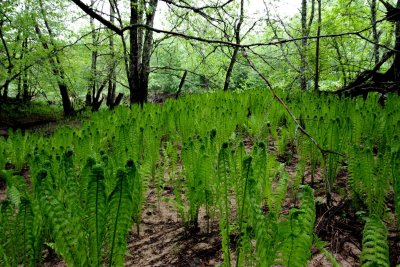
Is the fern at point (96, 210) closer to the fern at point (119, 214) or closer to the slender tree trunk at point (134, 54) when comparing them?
the fern at point (119, 214)

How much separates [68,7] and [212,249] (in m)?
11.8

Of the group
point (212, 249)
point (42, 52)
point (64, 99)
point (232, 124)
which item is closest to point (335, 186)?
point (212, 249)

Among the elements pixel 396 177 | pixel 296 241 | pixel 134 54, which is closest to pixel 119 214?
pixel 296 241

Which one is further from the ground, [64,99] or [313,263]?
[64,99]

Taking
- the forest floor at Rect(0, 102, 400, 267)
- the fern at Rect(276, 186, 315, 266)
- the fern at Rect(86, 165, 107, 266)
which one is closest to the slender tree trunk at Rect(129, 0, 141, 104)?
the forest floor at Rect(0, 102, 400, 267)

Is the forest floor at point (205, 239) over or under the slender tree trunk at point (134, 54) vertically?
under

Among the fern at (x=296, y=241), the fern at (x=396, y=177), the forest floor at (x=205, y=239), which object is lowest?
the forest floor at (x=205, y=239)

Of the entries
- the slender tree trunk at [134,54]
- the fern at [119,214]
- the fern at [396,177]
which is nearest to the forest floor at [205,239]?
the fern at [396,177]

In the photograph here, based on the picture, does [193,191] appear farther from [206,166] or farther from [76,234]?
[76,234]

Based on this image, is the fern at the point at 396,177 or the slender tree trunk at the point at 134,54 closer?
the fern at the point at 396,177

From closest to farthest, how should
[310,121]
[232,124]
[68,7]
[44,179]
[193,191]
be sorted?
1. [44,179]
2. [193,191]
3. [310,121]
4. [232,124]
5. [68,7]

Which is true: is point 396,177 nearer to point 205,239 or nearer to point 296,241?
point 296,241

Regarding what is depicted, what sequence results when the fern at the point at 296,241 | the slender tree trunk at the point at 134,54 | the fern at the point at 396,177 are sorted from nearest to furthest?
the fern at the point at 296,241 < the fern at the point at 396,177 < the slender tree trunk at the point at 134,54

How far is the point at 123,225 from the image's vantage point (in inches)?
42.8
